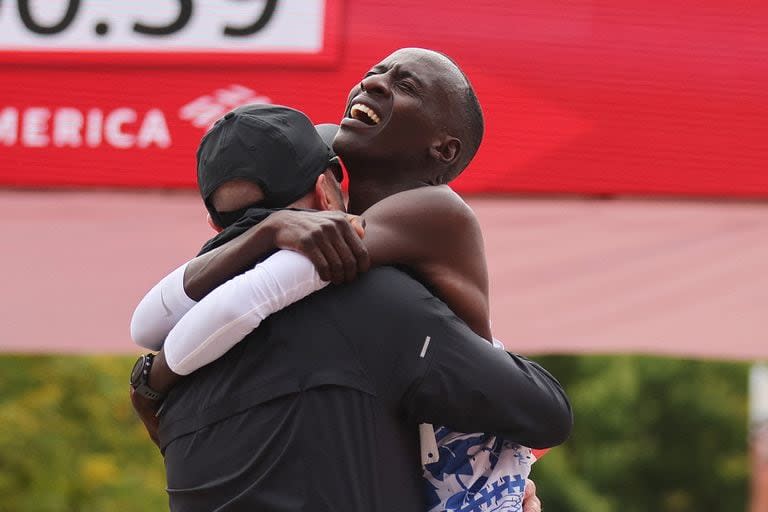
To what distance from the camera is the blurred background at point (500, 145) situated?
3.06m

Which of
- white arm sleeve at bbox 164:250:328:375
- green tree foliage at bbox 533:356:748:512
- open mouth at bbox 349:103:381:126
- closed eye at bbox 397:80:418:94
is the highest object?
closed eye at bbox 397:80:418:94

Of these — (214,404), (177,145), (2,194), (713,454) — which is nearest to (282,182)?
(214,404)

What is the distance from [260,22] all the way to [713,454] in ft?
33.2

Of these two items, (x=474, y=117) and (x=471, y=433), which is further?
(x=474, y=117)

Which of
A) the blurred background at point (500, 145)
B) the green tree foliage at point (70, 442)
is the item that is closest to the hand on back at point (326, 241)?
the blurred background at point (500, 145)

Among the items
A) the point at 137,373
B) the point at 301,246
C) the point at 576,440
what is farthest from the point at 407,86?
the point at 576,440

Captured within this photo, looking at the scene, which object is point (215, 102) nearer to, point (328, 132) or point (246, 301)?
point (328, 132)

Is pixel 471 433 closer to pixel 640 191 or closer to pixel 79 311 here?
pixel 640 191

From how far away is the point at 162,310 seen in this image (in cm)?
180

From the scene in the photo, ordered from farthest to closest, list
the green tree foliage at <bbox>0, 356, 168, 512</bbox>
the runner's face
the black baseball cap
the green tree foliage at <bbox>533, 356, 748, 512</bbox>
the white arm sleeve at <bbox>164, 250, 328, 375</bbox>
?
1. the green tree foliage at <bbox>533, 356, 748, 512</bbox>
2. the green tree foliage at <bbox>0, 356, 168, 512</bbox>
3. the runner's face
4. the black baseball cap
5. the white arm sleeve at <bbox>164, 250, 328, 375</bbox>

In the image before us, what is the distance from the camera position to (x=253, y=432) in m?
1.66

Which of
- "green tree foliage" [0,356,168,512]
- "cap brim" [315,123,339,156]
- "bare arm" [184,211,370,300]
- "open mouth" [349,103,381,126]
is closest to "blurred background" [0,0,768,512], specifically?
"cap brim" [315,123,339,156]

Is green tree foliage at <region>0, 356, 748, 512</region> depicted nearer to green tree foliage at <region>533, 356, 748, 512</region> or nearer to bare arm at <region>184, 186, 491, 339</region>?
green tree foliage at <region>533, 356, 748, 512</region>

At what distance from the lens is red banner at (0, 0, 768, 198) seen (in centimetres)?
306
